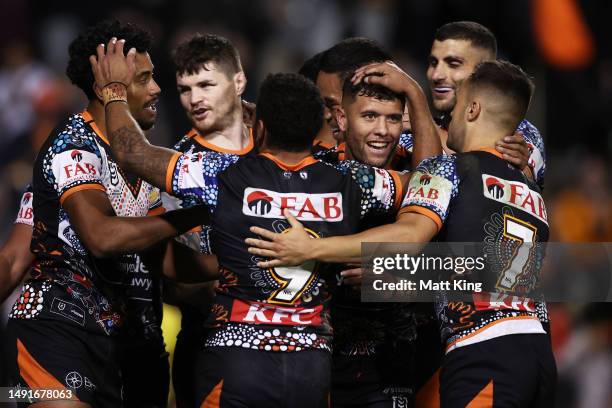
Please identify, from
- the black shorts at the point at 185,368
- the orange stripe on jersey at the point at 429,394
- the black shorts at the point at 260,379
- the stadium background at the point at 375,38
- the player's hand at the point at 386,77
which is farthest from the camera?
the stadium background at the point at 375,38

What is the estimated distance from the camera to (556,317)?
38.2ft

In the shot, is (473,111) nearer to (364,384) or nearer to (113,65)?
(364,384)

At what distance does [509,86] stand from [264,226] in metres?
1.58

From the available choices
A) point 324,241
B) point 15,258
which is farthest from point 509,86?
point 15,258

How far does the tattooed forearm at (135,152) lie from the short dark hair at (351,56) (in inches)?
76.2

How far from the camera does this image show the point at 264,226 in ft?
17.9

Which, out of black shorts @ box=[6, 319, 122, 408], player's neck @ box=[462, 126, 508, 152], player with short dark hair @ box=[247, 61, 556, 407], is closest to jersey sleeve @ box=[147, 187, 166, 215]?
black shorts @ box=[6, 319, 122, 408]

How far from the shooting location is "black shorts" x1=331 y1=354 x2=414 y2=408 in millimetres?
6391

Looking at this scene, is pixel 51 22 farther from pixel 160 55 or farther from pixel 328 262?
pixel 328 262

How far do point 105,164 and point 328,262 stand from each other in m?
1.48

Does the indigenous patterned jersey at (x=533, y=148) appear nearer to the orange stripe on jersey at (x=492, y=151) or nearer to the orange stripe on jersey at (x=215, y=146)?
the orange stripe on jersey at (x=492, y=151)

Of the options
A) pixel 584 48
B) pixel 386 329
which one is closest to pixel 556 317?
pixel 584 48

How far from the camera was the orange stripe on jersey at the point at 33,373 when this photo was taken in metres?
5.86

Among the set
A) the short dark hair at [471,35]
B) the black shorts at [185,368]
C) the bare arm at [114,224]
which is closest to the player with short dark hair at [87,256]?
the bare arm at [114,224]
